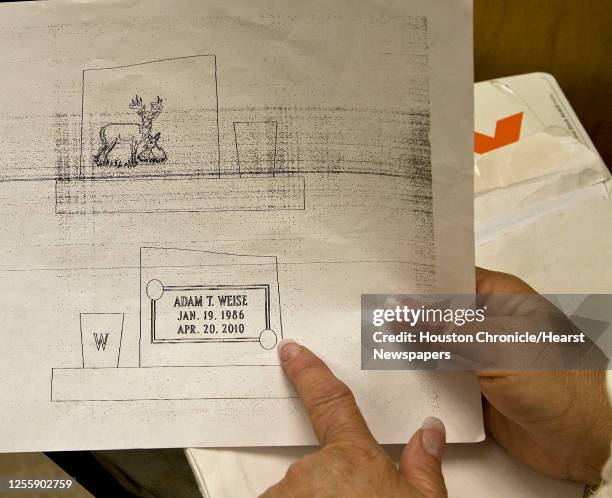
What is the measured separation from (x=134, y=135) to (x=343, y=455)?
0.26 meters

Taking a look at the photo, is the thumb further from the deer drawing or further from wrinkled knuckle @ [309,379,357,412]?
the deer drawing

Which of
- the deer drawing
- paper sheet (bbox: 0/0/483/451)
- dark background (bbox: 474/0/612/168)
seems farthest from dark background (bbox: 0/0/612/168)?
the deer drawing

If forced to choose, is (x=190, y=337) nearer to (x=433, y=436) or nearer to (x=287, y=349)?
(x=287, y=349)

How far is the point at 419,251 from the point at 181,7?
0.80 feet

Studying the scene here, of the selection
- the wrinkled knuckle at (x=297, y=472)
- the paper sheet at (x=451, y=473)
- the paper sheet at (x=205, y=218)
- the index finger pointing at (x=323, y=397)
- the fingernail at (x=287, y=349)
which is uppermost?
the paper sheet at (x=205, y=218)

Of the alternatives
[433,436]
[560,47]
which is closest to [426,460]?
[433,436]

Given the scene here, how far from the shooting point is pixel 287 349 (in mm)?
407

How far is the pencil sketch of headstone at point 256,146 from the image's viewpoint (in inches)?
16.0

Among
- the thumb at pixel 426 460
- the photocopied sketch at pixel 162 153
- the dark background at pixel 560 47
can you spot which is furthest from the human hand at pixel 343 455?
the dark background at pixel 560 47

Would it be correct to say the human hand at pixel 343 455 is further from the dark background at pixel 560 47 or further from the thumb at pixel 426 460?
the dark background at pixel 560 47

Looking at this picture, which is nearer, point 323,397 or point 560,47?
point 323,397

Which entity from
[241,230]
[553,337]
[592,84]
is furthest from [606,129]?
[241,230]

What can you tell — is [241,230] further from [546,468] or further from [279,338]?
[546,468]

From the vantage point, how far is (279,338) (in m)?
0.41
